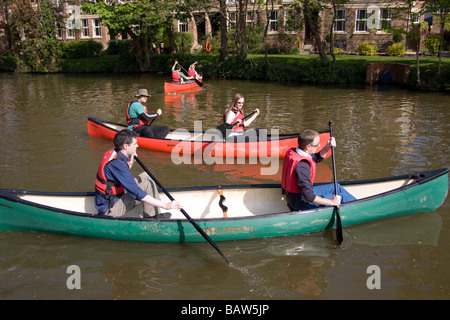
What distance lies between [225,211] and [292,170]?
1.27 m

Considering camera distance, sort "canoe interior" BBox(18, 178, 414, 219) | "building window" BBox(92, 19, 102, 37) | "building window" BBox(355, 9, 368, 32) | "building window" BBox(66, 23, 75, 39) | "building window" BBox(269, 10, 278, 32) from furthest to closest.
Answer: "building window" BBox(92, 19, 102, 37)
"building window" BBox(66, 23, 75, 39)
"building window" BBox(269, 10, 278, 32)
"building window" BBox(355, 9, 368, 32)
"canoe interior" BBox(18, 178, 414, 219)

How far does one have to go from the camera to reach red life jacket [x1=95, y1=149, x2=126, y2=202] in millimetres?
5926

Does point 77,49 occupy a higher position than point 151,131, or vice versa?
point 77,49

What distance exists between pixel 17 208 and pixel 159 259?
7.25ft

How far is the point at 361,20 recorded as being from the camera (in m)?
28.7

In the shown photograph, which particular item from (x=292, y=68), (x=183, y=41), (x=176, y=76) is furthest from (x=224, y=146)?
(x=183, y=41)

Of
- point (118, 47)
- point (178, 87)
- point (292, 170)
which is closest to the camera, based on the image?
point (292, 170)

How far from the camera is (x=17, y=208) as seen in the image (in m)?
6.30

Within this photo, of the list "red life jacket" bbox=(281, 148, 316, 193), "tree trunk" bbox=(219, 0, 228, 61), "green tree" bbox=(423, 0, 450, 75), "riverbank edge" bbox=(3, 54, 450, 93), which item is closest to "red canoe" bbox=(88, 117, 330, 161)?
"red life jacket" bbox=(281, 148, 316, 193)

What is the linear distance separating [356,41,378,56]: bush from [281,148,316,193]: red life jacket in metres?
22.8

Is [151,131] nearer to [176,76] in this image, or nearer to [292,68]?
[176,76]

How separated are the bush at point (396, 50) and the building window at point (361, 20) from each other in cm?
362

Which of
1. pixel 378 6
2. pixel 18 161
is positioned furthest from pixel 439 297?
pixel 378 6
